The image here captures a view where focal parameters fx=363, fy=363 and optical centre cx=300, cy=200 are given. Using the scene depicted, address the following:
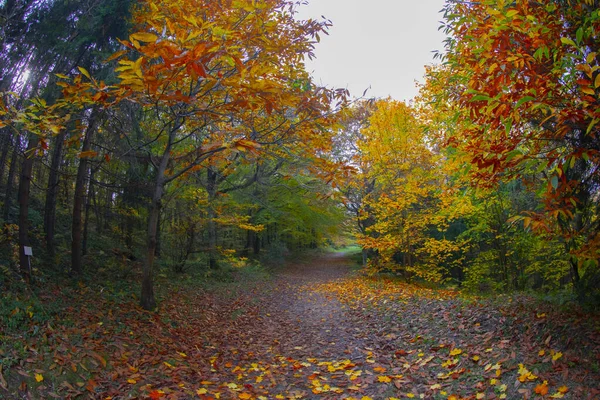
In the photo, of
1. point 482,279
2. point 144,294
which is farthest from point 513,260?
point 144,294

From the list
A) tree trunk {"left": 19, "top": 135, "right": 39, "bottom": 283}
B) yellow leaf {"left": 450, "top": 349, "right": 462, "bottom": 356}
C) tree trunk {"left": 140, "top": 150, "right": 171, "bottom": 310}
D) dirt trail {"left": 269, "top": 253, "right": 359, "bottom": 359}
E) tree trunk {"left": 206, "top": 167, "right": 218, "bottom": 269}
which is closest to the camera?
yellow leaf {"left": 450, "top": 349, "right": 462, "bottom": 356}

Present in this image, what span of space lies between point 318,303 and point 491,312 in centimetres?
531

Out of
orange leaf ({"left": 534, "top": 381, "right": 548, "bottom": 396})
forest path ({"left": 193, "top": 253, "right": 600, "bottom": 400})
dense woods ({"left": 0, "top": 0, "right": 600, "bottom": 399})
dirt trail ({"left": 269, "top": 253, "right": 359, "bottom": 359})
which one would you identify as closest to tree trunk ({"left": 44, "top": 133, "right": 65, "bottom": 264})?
dense woods ({"left": 0, "top": 0, "right": 600, "bottom": 399})

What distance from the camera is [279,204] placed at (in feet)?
66.0

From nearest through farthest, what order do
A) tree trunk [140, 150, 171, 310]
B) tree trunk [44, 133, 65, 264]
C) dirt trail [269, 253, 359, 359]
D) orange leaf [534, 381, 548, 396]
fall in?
orange leaf [534, 381, 548, 396] < dirt trail [269, 253, 359, 359] < tree trunk [140, 150, 171, 310] < tree trunk [44, 133, 65, 264]

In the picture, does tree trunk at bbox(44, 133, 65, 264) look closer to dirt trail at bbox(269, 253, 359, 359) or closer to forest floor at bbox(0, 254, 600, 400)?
forest floor at bbox(0, 254, 600, 400)

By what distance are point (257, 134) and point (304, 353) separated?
3.87 m

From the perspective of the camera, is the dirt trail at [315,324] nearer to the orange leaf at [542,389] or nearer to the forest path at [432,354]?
the forest path at [432,354]

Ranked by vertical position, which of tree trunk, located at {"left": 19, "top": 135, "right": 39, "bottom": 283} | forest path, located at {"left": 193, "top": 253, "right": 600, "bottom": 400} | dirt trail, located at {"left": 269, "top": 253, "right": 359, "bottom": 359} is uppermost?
tree trunk, located at {"left": 19, "top": 135, "right": 39, "bottom": 283}

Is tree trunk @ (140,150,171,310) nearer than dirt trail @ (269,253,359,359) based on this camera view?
No

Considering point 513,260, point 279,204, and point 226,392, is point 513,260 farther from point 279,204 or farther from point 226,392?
point 226,392

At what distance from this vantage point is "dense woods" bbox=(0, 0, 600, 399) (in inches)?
133

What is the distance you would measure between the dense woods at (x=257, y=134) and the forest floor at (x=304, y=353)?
19.0 inches

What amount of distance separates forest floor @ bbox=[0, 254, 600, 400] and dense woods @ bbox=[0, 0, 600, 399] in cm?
48
